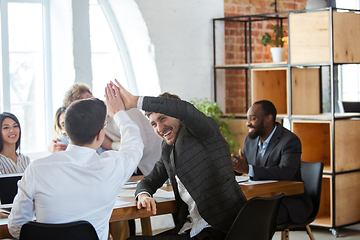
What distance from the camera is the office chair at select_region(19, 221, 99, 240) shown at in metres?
1.71

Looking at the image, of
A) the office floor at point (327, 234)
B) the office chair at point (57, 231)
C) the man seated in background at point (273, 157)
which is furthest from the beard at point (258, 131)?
the office chair at point (57, 231)

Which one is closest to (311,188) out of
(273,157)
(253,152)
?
(273,157)

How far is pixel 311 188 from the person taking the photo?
3311 millimetres

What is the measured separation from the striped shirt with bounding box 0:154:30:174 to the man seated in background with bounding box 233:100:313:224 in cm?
161

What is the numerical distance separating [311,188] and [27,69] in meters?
3.04

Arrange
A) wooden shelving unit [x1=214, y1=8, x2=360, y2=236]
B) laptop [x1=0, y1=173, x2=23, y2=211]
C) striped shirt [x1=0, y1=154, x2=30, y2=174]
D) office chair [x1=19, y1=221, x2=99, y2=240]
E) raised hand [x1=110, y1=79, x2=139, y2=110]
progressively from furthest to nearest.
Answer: wooden shelving unit [x1=214, y1=8, x2=360, y2=236] → striped shirt [x1=0, y1=154, x2=30, y2=174] → laptop [x1=0, y1=173, x2=23, y2=211] → raised hand [x1=110, y1=79, x2=139, y2=110] → office chair [x1=19, y1=221, x2=99, y2=240]

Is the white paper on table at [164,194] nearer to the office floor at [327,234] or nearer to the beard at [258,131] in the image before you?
the beard at [258,131]

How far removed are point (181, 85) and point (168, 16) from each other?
0.78m

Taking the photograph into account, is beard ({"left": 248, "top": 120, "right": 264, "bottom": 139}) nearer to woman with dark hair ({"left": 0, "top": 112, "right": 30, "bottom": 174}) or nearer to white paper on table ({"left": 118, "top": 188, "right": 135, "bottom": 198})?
white paper on table ({"left": 118, "top": 188, "right": 135, "bottom": 198})

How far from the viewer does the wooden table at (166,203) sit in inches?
93.3

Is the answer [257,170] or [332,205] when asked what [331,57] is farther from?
A: [257,170]

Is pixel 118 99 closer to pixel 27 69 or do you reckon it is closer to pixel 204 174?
pixel 204 174

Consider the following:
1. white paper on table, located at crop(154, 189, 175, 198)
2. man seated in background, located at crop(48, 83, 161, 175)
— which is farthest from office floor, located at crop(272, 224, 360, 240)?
white paper on table, located at crop(154, 189, 175, 198)

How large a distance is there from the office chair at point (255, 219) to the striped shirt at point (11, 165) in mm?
1835
